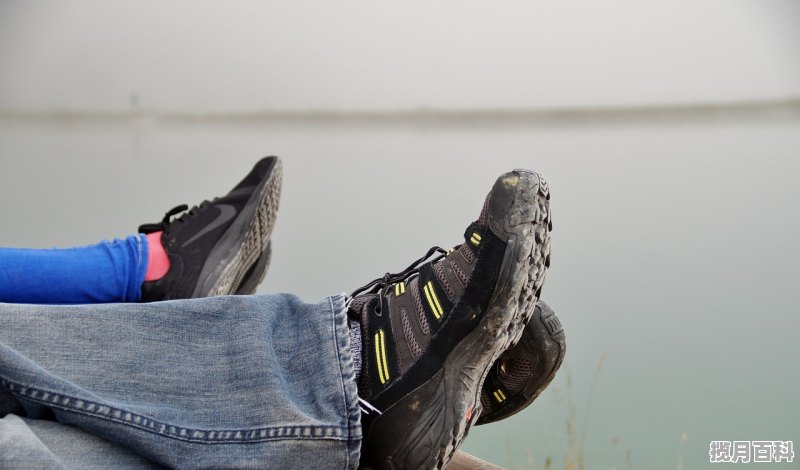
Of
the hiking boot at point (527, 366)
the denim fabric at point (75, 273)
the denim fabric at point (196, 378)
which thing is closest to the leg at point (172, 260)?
the denim fabric at point (75, 273)

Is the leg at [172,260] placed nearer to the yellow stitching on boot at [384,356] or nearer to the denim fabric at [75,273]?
the denim fabric at [75,273]

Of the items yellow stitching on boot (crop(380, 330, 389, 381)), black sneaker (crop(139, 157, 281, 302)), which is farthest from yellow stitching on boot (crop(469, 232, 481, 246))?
black sneaker (crop(139, 157, 281, 302))

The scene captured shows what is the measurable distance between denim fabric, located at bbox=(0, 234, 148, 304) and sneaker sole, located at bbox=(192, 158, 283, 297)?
103mm

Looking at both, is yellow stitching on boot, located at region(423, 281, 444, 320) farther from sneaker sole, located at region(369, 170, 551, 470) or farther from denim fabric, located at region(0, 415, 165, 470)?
denim fabric, located at region(0, 415, 165, 470)

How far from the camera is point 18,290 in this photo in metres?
0.97

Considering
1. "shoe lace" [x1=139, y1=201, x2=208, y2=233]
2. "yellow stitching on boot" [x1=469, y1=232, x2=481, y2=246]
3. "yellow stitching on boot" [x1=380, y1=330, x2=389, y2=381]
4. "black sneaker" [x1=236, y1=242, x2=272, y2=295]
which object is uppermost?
"shoe lace" [x1=139, y1=201, x2=208, y2=233]

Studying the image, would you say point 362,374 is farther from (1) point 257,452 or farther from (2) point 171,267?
(2) point 171,267

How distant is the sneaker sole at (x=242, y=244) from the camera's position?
1.15 m

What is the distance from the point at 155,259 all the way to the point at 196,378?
0.54 metres

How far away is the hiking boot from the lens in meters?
0.80

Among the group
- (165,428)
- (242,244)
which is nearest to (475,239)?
(165,428)

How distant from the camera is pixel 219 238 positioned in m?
1.20

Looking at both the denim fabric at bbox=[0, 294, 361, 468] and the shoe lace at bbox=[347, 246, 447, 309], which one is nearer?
the denim fabric at bbox=[0, 294, 361, 468]

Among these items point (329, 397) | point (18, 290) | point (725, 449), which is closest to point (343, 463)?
point (329, 397)
